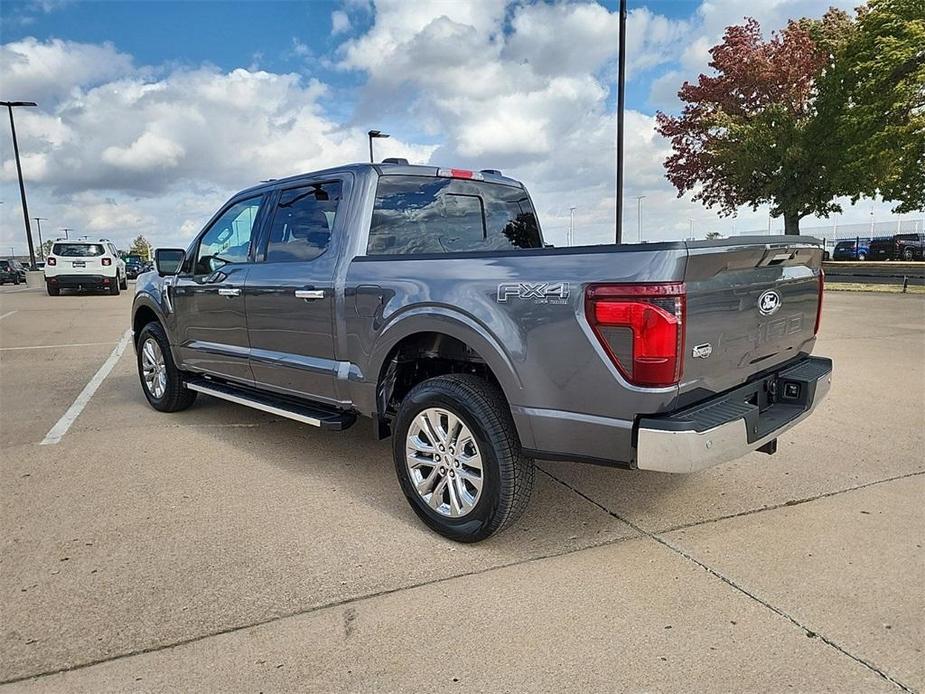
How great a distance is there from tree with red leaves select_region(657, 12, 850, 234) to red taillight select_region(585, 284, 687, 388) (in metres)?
26.5

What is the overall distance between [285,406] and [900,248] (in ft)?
148

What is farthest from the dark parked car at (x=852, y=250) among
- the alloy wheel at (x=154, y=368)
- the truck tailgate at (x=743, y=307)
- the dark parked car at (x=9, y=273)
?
the dark parked car at (x=9, y=273)

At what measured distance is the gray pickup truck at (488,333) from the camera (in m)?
2.74

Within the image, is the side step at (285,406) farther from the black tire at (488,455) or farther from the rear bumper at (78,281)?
the rear bumper at (78,281)

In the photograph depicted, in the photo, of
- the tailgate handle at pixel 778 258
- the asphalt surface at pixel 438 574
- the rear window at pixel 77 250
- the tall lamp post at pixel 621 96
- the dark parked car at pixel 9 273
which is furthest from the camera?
the dark parked car at pixel 9 273

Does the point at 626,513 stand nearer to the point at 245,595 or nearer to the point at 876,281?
the point at 245,595

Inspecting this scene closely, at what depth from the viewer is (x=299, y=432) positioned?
210 inches

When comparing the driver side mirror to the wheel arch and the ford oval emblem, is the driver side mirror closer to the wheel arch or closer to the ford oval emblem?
the wheel arch

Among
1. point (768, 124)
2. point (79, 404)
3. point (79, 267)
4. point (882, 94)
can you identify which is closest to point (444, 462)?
point (79, 404)

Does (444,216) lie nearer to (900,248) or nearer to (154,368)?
(154,368)

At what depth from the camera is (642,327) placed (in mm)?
2672

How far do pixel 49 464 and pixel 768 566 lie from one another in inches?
178

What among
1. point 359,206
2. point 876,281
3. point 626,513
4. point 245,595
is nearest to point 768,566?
point 626,513

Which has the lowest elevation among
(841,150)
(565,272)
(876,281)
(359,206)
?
(876,281)
